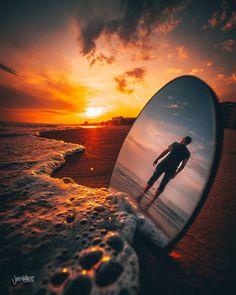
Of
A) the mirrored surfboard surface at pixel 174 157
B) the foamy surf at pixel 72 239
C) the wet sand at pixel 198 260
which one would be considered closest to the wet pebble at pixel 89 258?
the foamy surf at pixel 72 239

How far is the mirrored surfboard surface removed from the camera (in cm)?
96

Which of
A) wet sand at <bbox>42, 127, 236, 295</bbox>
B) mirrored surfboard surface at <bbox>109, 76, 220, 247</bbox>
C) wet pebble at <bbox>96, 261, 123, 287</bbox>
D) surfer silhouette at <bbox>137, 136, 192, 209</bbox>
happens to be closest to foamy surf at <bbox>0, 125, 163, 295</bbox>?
wet pebble at <bbox>96, 261, 123, 287</bbox>

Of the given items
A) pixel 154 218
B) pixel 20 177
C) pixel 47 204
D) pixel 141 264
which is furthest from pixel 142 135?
pixel 20 177

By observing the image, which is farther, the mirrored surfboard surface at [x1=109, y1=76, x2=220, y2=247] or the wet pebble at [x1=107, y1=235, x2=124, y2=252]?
the wet pebble at [x1=107, y1=235, x2=124, y2=252]

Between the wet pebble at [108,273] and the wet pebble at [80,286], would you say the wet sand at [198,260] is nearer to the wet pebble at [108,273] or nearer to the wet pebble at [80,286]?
the wet pebble at [108,273]

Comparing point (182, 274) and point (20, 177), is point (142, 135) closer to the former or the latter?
point (182, 274)

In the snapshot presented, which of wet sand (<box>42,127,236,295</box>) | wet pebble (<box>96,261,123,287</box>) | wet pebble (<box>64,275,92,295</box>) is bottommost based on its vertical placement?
wet pebble (<box>64,275,92,295</box>)

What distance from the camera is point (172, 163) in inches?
50.5

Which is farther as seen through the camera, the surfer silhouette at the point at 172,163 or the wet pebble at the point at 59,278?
the surfer silhouette at the point at 172,163

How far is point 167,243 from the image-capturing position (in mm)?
1114

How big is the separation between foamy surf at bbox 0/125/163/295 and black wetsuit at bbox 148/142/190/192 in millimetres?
463

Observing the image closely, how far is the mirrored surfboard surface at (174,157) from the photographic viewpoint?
959mm

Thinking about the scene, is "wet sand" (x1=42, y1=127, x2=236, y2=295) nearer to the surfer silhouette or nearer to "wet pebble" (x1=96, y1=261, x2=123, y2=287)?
"wet pebble" (x1=96, y1=261, x2=123, y2=287)

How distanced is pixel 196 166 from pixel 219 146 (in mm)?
215
